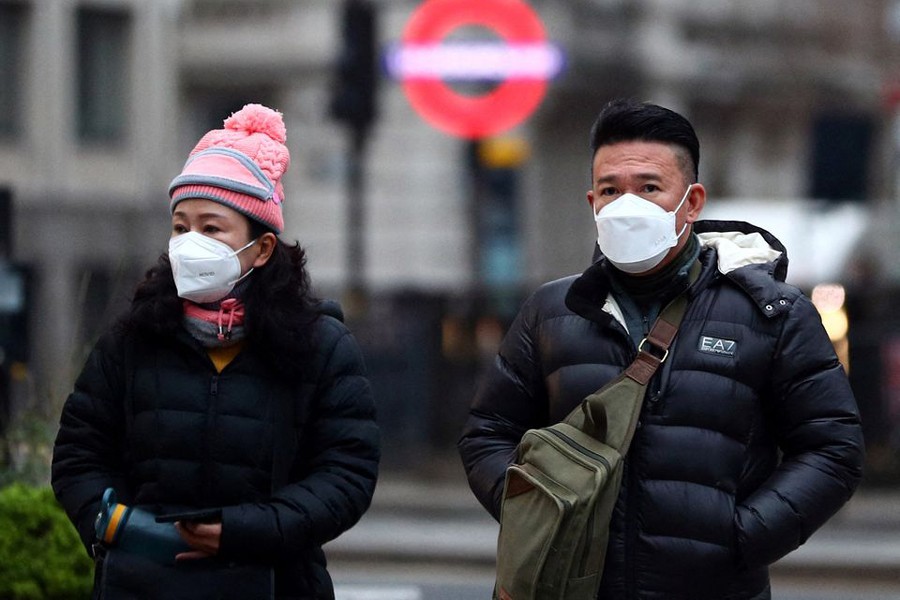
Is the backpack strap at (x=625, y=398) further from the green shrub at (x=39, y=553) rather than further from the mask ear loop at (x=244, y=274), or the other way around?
the green shrub at (x=39, y=553)

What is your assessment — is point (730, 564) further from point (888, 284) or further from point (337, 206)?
point (337, 206)

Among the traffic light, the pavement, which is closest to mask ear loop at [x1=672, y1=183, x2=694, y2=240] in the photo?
the pavement

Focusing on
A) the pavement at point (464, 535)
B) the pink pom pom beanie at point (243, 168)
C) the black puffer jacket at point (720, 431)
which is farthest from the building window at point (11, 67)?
the black puffer jacket at point (720, 431)

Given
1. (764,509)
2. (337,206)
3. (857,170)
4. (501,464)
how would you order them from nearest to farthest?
(764,509), (501,464), (857,170), (337,206)

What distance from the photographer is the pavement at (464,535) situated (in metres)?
11.1

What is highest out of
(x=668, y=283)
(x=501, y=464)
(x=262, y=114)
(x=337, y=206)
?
(x=262, y=114)

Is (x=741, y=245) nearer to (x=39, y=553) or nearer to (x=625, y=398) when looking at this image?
(x=625, y=398)

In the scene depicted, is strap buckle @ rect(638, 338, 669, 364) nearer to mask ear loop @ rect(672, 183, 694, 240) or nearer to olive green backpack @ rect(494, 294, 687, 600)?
olive green backpack @ rect(494, 294, 687, 600)

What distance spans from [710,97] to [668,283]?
3383 centimetres

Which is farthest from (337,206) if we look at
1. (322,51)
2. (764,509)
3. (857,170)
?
(764,509)

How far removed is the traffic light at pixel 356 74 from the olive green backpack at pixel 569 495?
13243mm

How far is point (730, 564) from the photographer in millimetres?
3764

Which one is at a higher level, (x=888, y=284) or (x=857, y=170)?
(x=857, y=170)

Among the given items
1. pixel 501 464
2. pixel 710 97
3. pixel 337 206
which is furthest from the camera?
pixel 710 97
